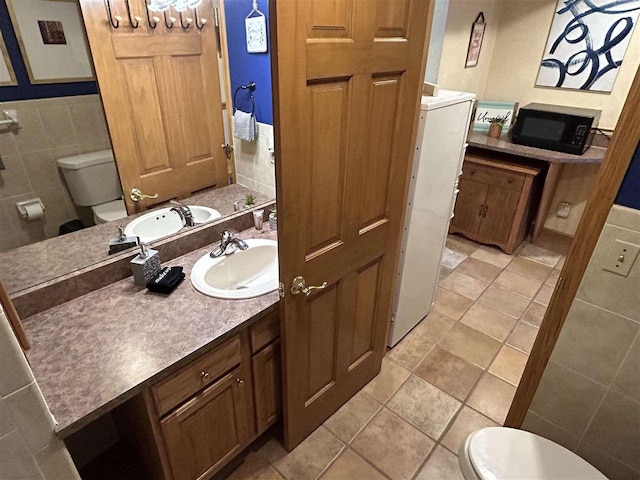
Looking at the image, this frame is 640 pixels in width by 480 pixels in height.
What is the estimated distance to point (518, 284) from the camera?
9.84 ft

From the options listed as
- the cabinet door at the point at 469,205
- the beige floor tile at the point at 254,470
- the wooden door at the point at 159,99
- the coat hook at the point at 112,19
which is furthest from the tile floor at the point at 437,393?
the coat hook at the point at 112,19

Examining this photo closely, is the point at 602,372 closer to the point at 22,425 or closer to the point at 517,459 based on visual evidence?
the point at 517,459

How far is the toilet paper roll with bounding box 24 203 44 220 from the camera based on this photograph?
4.13 feet

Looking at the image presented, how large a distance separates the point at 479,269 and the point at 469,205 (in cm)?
59

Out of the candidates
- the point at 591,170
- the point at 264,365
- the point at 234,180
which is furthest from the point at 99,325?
the point at 591,170

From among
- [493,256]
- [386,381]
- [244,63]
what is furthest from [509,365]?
[244,63]

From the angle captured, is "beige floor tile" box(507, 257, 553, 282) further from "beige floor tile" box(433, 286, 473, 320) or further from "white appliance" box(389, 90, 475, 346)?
"white appliance" box(389, 90, 475, 346)

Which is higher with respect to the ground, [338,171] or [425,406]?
[338,171]

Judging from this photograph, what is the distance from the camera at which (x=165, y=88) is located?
1.53 metres

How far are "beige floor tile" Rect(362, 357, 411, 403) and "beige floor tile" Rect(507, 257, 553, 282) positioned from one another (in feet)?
5.00

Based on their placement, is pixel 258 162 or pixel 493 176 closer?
pixel 258 162

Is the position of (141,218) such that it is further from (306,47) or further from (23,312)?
(306,47)

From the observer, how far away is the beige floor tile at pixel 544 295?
2812 millimetres

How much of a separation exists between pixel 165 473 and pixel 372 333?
3.48 feet
